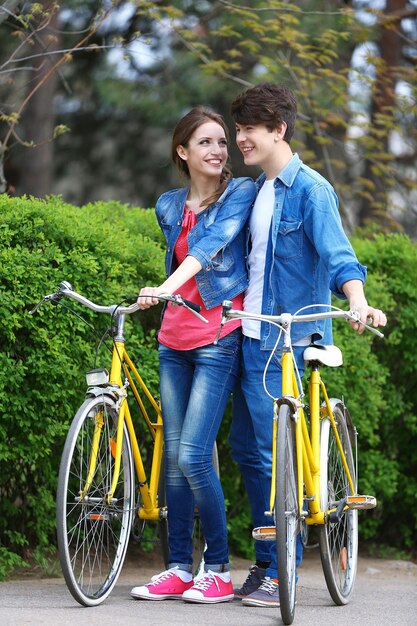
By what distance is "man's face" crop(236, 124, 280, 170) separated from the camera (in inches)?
185

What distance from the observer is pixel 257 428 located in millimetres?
4684

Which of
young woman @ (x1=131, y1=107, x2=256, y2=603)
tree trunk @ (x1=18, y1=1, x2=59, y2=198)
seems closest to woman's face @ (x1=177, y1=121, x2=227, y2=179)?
young woman @ (x1=131, y1=107, x2=256, y2=603)

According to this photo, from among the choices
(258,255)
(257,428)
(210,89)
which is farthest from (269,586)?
(210,89)

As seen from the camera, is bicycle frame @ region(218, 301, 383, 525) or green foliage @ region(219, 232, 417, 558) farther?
green foliage @ region(219, 232, 417, 558)

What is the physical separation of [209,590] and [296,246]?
59.4 inches

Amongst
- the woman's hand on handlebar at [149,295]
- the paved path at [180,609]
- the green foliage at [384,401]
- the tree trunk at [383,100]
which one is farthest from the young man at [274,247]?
the tree trunk at [383,100]

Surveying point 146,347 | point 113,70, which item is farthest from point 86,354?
point 113,70

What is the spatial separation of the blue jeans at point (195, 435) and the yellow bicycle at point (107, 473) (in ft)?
0.52

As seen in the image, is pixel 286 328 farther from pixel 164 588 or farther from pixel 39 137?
pixel 39 137

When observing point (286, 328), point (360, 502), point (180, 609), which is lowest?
point (180, 609)

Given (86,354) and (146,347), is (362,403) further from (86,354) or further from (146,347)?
(86,354)

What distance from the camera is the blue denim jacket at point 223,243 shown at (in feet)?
15.2

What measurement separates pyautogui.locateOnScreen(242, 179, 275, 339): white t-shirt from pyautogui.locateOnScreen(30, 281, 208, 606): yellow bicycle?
0.34 m

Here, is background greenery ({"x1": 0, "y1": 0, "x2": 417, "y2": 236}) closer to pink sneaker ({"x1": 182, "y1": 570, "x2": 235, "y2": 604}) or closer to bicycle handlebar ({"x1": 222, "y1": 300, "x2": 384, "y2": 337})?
bicycle handlebar ({"x1": 222, "y1": 300, "x2": 384, "y2": 337})
